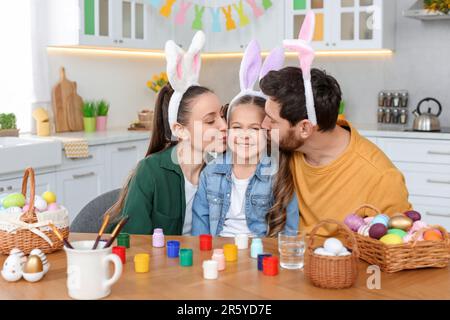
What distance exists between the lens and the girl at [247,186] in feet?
7.67

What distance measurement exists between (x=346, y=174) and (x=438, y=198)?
8.07 feet

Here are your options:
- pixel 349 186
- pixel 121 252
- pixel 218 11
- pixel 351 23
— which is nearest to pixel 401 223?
pixel 349 186

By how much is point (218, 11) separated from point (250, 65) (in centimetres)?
321

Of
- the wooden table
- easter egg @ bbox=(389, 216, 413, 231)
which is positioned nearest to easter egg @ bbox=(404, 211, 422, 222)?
easter egg @ bbox=(389, 216, 413, 231)

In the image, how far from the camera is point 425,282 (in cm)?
155

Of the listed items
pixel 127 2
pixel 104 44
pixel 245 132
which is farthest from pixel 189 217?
pixel 127 2

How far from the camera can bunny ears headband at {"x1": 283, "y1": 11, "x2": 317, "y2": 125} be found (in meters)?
2.05

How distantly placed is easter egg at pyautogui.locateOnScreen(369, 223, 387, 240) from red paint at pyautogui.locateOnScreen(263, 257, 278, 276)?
0.86 ft

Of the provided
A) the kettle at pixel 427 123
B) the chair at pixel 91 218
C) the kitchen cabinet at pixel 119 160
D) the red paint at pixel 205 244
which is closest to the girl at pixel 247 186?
the chair at pixel 91 218

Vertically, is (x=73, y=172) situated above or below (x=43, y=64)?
below

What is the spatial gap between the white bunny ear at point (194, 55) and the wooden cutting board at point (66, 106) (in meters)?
2.58

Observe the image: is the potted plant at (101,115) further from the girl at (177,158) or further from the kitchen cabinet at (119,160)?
the girl at (177,158)

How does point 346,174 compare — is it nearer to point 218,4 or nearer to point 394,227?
point 394,227
